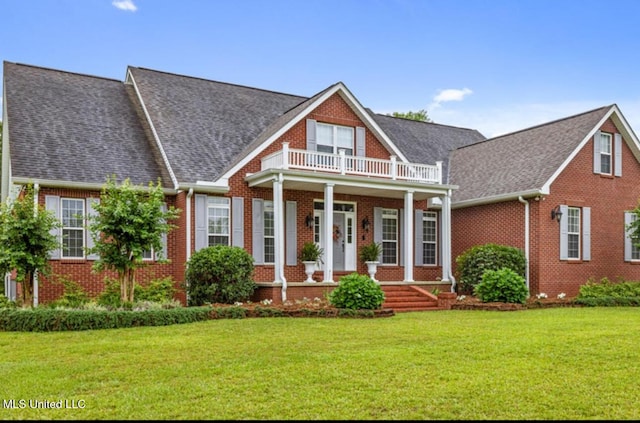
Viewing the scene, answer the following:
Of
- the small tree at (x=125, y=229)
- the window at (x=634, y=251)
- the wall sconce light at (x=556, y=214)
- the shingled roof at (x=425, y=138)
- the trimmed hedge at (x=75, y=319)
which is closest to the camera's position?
the trimmed hedge at (x=75, y=319)

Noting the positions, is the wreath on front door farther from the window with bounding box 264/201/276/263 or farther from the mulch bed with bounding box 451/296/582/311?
the mulch bed with bounding box 451/296/582/311

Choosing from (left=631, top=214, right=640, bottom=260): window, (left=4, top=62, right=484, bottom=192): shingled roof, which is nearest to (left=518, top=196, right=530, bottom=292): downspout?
(left=631, top=214, right=640, bottom=260): window

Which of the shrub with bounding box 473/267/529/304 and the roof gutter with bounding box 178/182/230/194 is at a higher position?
the roof gutter with bounding box 178/182/230/194

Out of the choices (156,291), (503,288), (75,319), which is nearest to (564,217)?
(503,288)

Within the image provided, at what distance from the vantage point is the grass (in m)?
5.75

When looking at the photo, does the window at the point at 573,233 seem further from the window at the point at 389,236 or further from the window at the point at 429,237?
the window at the point at 389,236

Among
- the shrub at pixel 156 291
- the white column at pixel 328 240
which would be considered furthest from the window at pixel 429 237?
the shrub at pixel 156 291

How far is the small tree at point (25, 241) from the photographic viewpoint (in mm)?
12906

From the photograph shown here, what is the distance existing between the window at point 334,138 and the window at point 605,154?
28.3 ft

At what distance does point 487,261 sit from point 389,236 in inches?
141

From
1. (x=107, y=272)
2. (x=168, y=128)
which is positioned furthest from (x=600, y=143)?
(x=107, y=272)

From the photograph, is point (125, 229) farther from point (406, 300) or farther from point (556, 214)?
point (556, 214)

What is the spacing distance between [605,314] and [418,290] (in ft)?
16.3

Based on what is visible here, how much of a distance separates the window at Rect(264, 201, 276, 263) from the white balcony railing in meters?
1.24
